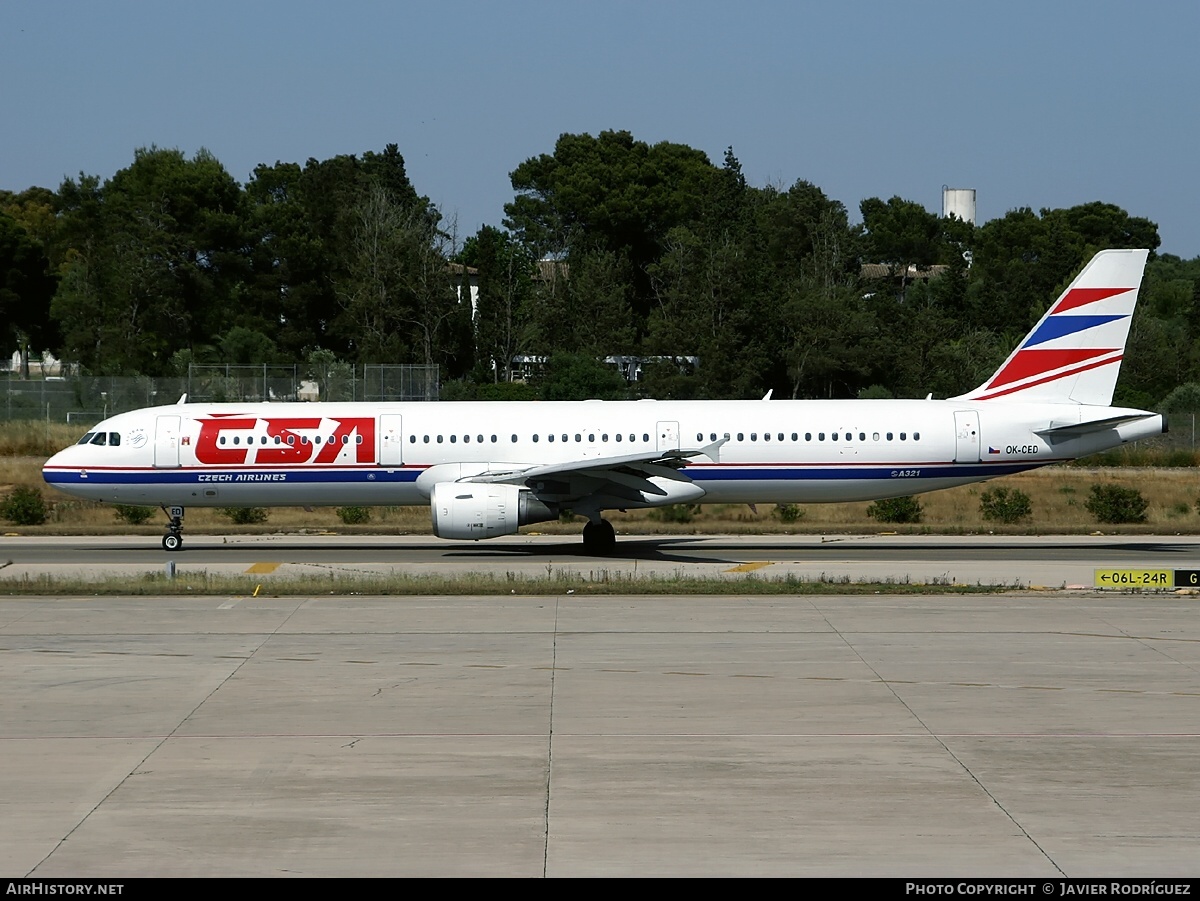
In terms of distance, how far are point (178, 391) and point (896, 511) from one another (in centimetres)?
3104

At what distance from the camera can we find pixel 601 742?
13227mm

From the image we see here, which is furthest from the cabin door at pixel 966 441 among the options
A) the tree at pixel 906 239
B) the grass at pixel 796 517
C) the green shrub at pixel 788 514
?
the tree at pixel 906 239

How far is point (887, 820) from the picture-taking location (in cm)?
1062

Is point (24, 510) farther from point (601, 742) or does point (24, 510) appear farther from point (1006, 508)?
point (601, 742)

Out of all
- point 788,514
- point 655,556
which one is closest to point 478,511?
point 655,556

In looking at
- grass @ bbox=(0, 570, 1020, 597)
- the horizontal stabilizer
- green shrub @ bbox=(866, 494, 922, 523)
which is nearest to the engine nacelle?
grass @ bbox=(0, 570, 1020, 597)

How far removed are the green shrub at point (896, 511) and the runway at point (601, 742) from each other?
56.7ft

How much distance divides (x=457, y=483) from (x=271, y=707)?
48.5 ft

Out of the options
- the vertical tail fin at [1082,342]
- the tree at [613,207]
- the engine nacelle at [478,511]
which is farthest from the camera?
the tree at [613,207]

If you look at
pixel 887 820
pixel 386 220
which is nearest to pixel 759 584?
pixel 887 820

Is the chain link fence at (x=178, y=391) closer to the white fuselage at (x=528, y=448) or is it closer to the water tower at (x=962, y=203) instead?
the white fuselage at (x=528, y=448)

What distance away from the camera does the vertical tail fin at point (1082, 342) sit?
107ft
